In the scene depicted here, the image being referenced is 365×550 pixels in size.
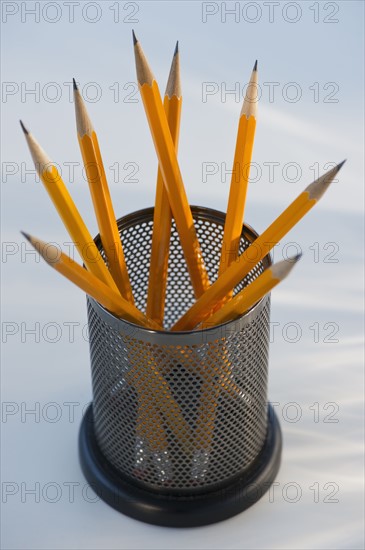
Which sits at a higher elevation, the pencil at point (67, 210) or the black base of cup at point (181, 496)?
the pencil at point (67, 210)

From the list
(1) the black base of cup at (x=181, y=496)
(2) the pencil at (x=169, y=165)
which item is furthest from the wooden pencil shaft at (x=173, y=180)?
(1) the black base of cup at (x=181, y=496)

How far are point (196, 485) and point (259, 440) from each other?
1.8 inches

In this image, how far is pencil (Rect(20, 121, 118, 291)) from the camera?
0.47m

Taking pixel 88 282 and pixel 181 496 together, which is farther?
pixel 181 496

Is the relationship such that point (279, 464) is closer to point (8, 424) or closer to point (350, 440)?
point (350, 440)

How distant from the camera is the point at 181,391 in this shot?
0.55 metres

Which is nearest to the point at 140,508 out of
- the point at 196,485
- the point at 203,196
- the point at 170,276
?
the point at 196,485

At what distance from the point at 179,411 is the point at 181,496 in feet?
0.19

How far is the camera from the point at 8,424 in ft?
2.10

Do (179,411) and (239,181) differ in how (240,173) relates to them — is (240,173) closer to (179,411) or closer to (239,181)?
(239,181)

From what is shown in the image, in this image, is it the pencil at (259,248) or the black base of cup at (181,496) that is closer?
the pencil at (259,248)

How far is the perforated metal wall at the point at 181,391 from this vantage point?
532 mm

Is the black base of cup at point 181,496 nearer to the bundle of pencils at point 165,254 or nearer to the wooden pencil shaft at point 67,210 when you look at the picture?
the bundle of pencils at point 165,254

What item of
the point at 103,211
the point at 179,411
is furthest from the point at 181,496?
the point at 103,211
